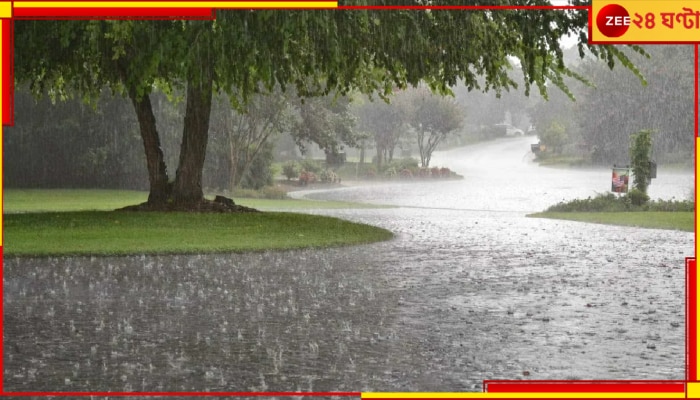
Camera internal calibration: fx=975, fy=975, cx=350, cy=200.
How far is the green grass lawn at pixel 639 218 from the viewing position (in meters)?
23.9

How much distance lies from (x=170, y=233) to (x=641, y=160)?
16.8 metres

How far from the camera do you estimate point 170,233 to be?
19.4 metres

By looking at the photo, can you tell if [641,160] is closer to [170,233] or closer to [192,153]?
[192,153]

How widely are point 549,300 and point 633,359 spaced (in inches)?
134

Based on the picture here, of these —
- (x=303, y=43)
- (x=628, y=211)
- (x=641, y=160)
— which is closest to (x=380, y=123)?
(x=641, y=160)

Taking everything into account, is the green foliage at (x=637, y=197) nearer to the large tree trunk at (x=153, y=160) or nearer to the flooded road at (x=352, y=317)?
the flooded road at (x=352, y=317)

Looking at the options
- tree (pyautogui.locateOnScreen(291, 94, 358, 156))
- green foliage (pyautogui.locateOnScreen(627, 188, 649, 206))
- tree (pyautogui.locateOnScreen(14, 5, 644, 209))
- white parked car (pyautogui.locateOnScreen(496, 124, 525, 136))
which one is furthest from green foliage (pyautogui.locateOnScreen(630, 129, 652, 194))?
white parked car (pyautogui.locateOnScreen(496, 124, 525, 136))

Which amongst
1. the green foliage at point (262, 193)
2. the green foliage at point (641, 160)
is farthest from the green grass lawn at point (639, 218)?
A: the green foliage at point (262, 193)

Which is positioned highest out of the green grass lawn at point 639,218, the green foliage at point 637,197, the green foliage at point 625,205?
the green foliage at point 637,197

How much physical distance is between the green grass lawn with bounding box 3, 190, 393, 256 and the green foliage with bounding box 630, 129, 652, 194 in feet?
38.5

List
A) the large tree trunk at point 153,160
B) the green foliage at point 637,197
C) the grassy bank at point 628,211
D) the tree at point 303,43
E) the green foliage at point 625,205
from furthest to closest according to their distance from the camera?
the green foliage at point 637,197, the green foliage at point 625,205, the grassy bank at point 628,211, the large tree trunk at point 153,160, the tree at point 303,43

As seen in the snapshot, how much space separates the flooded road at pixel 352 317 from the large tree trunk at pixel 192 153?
25.7ft

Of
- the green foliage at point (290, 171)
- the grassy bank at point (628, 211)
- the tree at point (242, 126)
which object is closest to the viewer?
the grassy bank at point (628, 211)

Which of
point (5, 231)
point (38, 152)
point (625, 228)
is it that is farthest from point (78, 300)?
point (38, 152)
